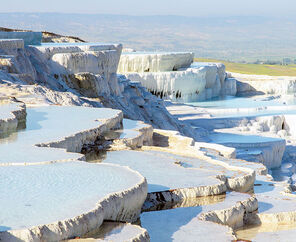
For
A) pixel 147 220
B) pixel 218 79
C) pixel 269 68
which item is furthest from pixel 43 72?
pixel 269 68

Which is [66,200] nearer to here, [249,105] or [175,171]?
[175,171]

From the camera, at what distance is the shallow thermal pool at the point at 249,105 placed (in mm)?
20734

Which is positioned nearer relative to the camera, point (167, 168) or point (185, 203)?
point (185, 203)

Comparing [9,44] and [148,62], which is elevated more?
[9,44]

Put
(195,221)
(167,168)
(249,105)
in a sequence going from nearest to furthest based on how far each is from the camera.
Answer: (195,221) → (167,168) → (249,105)

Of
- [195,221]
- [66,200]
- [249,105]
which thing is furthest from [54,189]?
[249,105]

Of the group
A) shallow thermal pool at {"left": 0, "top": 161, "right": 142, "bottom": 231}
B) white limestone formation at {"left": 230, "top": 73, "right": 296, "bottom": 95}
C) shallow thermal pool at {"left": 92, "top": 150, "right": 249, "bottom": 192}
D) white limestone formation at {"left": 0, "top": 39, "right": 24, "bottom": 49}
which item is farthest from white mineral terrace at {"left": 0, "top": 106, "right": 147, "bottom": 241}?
white limestone formation at {"left": 230, "top": 73, "right": 296, "bottom": 95}

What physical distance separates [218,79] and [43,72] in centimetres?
1531

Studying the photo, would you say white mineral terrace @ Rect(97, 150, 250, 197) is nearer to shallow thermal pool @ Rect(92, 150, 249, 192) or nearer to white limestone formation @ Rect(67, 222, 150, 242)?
shallow thermal pool @ Rect(92, 150, 249, 192)

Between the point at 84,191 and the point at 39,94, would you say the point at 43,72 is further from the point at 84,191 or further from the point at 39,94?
the point at 84,191

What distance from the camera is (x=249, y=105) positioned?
907 inches

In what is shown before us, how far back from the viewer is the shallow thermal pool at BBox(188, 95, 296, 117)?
2073 cm

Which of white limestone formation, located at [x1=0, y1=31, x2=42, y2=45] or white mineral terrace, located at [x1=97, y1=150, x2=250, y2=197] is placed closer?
white mineral terrace, located at [x1=97, y1=150, x2=250, y2=197]

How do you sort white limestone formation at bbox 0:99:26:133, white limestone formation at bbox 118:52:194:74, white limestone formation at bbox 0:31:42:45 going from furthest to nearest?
white limestone formation at bbox 118:52:194:74 < white limestone formation at bbox 0:31:42:45 < white limestone formation at bbox 0:99:26:133
